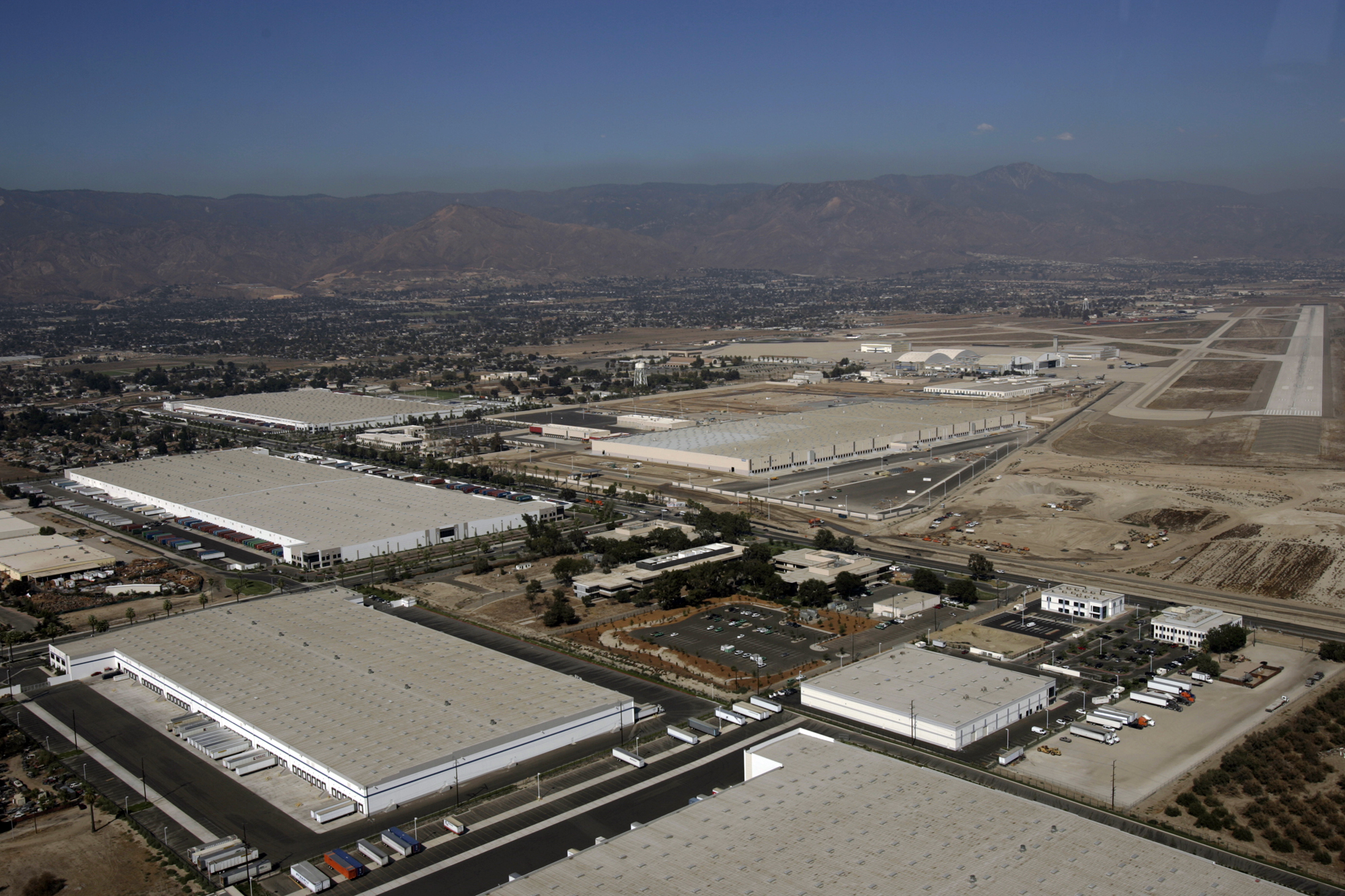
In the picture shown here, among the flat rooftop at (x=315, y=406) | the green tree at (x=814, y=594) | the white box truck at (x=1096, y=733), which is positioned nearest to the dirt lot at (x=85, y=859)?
the white box truck at (x=1096, y=733)

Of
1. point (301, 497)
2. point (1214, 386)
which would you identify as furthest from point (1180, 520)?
point (1214, 386)

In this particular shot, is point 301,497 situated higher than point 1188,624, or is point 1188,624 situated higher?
point 301,497

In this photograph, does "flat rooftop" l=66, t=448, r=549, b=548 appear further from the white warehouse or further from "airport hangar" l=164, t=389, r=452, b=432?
the white warehouse

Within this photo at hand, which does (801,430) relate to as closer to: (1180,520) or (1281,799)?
(1180,520)

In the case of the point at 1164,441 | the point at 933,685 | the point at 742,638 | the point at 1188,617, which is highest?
the point at 933,685

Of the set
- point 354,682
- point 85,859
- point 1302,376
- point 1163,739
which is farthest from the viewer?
point 1302,376

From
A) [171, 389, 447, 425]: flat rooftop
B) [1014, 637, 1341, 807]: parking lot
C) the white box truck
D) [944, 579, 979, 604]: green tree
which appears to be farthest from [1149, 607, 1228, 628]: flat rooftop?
[171, 389, 447, 425]: flat rooftop
